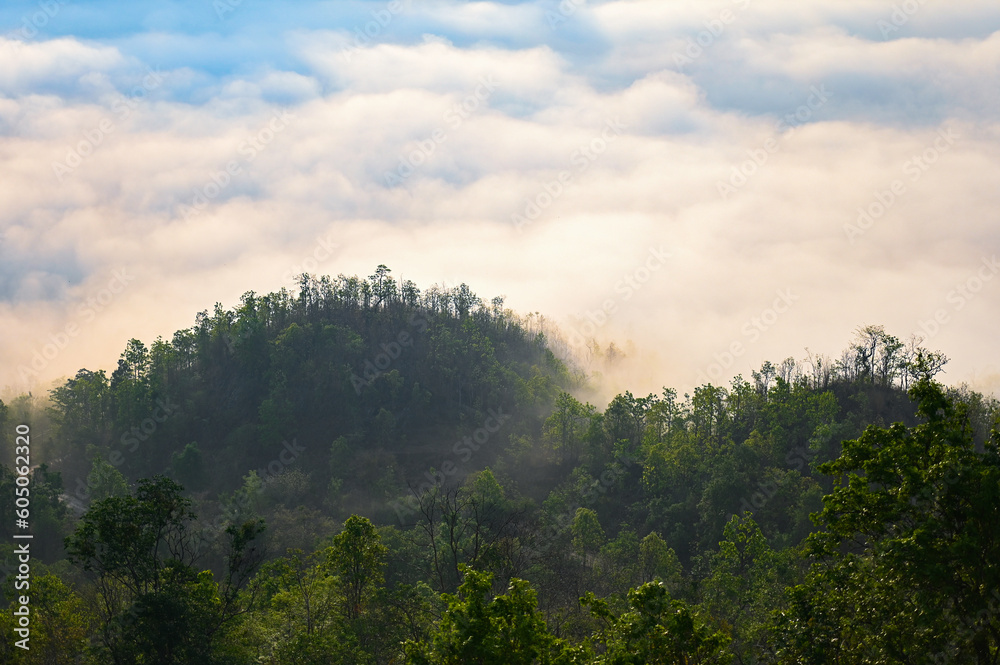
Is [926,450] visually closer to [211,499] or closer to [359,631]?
[359,631]

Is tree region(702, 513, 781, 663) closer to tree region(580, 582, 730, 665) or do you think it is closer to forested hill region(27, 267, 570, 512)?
tree region(580, 582, 730, 665)

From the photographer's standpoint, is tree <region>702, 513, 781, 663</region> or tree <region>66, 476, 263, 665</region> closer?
tree <region>66, 476, 263, 665</region>

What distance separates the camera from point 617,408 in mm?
103250

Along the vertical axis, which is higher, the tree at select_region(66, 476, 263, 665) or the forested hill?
the forested hill

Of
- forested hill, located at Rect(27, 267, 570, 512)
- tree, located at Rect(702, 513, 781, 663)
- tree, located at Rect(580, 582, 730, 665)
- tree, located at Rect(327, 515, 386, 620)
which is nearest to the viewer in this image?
Answer: tree, located at Rect(580, 582, 730, 665)

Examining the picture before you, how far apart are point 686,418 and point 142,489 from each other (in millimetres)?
71861

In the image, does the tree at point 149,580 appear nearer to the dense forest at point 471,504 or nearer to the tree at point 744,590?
the dense forest at point 471,504

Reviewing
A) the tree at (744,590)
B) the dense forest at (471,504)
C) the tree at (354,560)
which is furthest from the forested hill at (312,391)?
the tree at (354,560)

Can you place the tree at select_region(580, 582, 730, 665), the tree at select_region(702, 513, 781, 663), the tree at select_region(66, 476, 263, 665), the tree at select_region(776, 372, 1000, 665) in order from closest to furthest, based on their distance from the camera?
the tree at select_region(776, 372, 1000, 665), the tree at select_region(580, 582, 730, 665), the tree at select_region(66, 476, 263, 665), the tree at select_region(702, 513, 781, 663)
